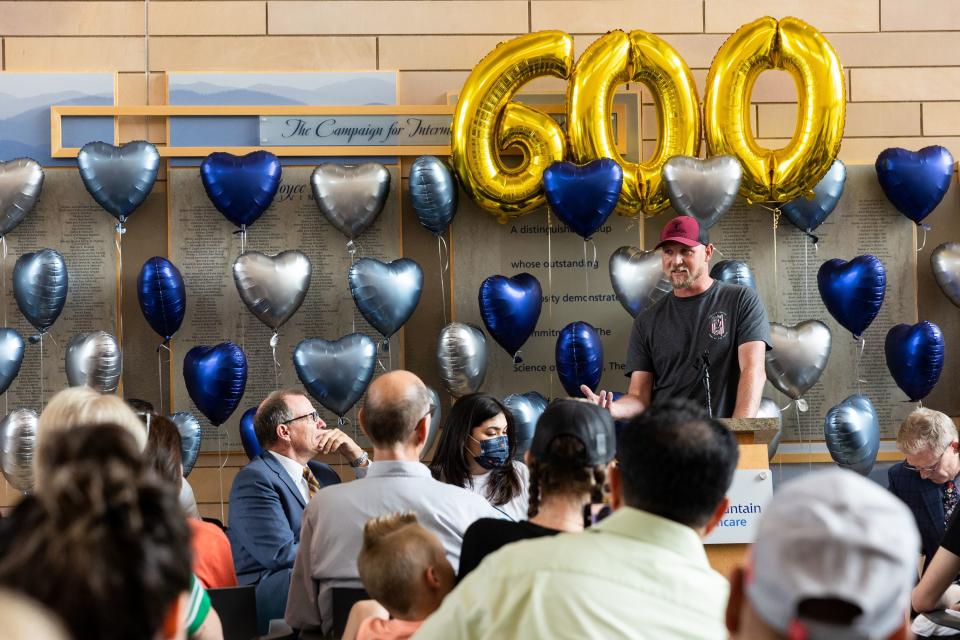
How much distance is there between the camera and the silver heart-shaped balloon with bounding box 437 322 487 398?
4570 millimetres

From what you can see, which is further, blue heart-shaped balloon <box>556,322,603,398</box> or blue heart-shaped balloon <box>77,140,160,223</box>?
blue heart-shaped balloon <box>77,140,160,223</box>

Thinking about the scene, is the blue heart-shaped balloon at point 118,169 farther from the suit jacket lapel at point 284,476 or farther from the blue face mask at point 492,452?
the blue face mask at point 492,452

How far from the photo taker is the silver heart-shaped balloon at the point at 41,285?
181 inches

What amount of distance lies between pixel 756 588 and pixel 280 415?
281 cm

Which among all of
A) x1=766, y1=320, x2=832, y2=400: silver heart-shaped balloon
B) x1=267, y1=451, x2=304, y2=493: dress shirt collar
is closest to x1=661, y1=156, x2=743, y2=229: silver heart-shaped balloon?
x1=766, y1=320, x2=832, y2=400: silver heart-shaped balloon

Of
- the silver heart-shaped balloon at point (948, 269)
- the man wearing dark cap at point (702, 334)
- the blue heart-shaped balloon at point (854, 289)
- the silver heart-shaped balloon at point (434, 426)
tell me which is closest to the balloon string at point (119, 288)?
the silver heart-shaped balloon at point (434, 426)

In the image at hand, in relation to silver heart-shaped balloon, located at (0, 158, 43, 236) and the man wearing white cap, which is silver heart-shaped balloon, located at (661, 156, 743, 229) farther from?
the man wearing white cap

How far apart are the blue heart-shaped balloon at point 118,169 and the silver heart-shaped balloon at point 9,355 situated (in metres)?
0.64

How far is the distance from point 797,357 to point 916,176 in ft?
2.93

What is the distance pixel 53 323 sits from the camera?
4.82m

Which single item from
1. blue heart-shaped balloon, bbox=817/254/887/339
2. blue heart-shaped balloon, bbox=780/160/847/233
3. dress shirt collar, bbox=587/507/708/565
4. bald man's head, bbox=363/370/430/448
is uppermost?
blue heart-shaped balloon, bbox=780/160/847/233

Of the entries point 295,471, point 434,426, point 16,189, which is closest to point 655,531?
point 295,471

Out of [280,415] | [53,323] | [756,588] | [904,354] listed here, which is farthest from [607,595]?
[53,323]

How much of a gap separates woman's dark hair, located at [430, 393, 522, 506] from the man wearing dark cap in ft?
1.23
